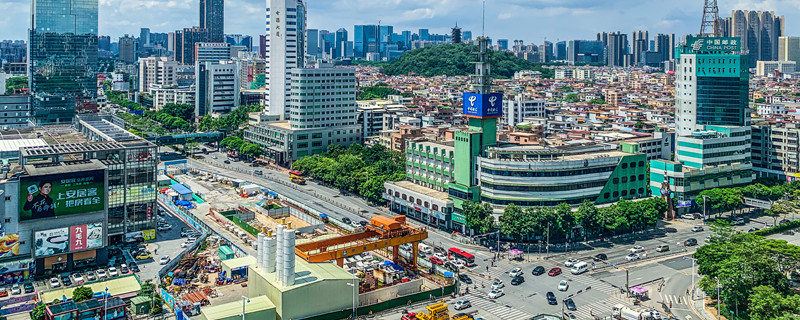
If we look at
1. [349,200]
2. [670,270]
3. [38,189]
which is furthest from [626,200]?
[38,189]

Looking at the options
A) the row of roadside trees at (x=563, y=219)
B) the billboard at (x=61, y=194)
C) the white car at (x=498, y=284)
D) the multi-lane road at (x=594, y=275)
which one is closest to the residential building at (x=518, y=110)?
the multi-lane road at (x=594, y=275)

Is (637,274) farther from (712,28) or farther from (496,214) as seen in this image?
(712,28)

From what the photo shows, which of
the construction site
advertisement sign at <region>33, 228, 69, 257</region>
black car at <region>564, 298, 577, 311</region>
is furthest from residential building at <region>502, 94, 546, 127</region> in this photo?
advertisement sign at <region>33, 228, 69, 257</region>

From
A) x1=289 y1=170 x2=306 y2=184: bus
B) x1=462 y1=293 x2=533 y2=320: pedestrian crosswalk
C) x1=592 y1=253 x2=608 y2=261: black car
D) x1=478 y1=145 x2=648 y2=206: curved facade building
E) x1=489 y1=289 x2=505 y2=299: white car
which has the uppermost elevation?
x1=478 y1=145 x2=648 y2=206: curved facade building

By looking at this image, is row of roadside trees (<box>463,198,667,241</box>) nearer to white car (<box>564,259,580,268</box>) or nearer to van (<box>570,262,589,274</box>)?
white car (<box>564,259,580,268</box>)

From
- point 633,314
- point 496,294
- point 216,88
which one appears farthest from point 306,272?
point 216,88

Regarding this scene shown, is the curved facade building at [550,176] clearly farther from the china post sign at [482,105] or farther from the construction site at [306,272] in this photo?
the construction site at [306,272]
